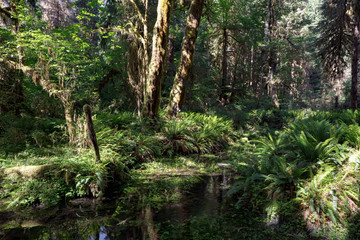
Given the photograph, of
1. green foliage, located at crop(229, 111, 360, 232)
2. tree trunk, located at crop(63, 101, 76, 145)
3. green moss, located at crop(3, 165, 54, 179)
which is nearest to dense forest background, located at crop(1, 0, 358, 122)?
tree trunk, located at crop(63, 101, 76, 145)

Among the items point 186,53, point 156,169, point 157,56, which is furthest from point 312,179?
point 186,53

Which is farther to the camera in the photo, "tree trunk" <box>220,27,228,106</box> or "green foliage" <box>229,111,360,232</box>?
"tree trunk" <box>220,27,228,106</box>

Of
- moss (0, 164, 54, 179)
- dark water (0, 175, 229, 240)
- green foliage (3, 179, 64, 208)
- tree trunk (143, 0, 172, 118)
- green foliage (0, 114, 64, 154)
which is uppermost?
tree trunk (143, 0, 172, 118)

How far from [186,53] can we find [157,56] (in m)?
1.68

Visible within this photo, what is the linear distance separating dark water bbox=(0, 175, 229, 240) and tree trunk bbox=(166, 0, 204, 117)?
608cm

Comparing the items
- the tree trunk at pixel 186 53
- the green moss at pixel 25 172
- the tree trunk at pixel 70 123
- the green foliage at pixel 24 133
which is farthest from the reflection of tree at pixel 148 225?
the tree trunk at pixel 186 53

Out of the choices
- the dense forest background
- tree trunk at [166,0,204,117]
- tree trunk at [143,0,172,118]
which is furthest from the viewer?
tree trunk at [166,0,204,117]

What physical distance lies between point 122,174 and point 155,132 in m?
3.32

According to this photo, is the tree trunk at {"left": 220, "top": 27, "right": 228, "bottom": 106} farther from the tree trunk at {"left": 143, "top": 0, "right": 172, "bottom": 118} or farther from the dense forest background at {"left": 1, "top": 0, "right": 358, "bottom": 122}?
the tree trunk at {"left": 143, "top": 0, "right": 172, "bottom": 118}

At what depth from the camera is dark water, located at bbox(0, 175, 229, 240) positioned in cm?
330

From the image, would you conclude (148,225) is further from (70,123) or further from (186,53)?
(186,53)

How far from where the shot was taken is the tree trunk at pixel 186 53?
9844mm

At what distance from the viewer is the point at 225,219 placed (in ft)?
12.1

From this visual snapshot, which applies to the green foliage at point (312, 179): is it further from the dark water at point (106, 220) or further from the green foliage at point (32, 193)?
the green foliage at point (32, 193)
